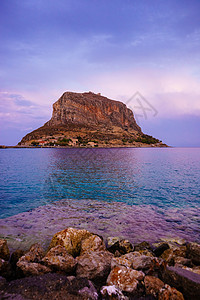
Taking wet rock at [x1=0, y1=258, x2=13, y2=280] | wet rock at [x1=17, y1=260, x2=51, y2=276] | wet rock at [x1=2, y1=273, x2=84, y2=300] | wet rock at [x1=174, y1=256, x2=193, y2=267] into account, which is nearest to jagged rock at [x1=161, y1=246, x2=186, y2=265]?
wet rock at [x1=174, y1=256, x2=193, y2=267]

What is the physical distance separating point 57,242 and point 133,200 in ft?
42.2

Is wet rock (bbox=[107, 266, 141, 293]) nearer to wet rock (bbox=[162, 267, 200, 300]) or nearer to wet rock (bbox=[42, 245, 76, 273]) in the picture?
wet rock (bbox=[162, 267, 200, 300])

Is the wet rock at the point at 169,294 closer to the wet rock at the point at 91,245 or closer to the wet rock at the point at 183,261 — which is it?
the wet rock at the point at 183,261

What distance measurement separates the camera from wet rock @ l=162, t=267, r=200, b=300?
5727mm

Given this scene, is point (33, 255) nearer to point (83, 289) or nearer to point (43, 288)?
point (43, 288)

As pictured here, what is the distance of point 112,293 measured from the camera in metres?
5.81

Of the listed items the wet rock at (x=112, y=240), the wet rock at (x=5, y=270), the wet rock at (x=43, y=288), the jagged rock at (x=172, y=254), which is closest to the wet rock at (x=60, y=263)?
the wet rock at (x=43, y=288)

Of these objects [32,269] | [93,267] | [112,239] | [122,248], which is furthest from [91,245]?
[32,269]

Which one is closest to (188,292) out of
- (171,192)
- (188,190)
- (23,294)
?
(23,294)

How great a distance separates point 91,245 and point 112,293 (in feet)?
11.9

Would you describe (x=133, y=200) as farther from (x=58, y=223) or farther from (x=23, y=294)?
(x=23, y=294)

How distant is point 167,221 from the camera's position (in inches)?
578

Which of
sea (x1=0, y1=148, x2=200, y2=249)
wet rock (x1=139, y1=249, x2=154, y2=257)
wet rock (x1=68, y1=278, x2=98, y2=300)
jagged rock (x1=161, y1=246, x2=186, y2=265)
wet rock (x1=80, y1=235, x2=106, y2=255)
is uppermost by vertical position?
wet rock (x1=68, y1=278, x2=98, y2=300)

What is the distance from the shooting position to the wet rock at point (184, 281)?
5727 millimetres
